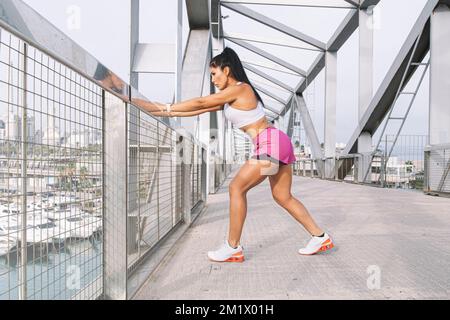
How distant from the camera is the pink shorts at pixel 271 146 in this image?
2.57 meters

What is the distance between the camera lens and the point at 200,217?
15.8ft

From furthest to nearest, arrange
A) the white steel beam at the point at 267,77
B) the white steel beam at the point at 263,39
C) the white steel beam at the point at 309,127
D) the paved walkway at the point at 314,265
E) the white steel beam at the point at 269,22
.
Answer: the white steel beam at the point at 267,77 → the white steel beam at the point at 309,127 → the white steel beam at the point at 263,39 → the white steel beam at the point at 269,22 → the paved walkway at the point at 314,265

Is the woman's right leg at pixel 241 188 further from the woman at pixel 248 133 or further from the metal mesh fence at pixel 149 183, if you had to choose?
the metal mesh fence at pixel 149 183

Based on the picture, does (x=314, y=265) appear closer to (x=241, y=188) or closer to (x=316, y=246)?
(x=316, y=246)

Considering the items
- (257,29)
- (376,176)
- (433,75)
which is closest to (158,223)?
(433,75)

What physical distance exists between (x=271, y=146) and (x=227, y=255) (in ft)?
2.40

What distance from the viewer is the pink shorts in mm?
2570

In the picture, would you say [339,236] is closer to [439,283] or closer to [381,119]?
[439,283]

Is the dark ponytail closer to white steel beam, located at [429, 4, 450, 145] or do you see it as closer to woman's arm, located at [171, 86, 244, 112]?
woman's arm, located at [171, 86, 244, 112]

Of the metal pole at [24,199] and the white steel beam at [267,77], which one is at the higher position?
the white steel beam at [267,77]

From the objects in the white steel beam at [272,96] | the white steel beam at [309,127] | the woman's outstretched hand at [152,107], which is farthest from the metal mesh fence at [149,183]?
the white steel beam at [272,96]

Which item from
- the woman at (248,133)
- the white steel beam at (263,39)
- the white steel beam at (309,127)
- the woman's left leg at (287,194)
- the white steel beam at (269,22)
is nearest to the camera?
the woman at (248,133)

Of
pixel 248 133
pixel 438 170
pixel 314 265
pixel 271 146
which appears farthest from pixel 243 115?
pixel 438 170

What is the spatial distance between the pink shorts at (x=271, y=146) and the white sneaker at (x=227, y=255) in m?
0.60
